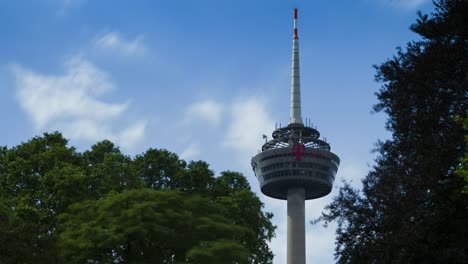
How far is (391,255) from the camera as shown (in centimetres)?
3141

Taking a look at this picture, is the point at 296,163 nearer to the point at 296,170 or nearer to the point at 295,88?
the point at 296,170

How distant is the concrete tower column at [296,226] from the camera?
14088cm

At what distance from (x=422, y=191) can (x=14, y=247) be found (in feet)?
58.4

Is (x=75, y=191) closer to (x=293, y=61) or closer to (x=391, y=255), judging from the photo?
(x=391, y=255)

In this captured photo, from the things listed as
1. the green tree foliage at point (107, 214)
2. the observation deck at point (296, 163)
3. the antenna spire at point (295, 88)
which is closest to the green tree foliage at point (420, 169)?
the green tree foliage at point (107, 214)

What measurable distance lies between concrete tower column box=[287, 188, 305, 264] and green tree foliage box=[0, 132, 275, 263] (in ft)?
281

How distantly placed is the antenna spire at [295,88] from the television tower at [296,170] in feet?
1.07

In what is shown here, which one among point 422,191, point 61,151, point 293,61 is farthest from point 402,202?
point 293,61

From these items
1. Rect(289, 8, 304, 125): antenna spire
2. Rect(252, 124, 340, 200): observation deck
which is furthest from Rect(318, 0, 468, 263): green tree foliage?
Rect(289, 8, 304, 125): antenna spire

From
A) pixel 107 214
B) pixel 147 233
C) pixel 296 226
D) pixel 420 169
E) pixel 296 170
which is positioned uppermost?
pixel 296 170

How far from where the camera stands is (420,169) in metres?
32.6

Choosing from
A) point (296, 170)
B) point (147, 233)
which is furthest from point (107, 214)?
point (296, 170)

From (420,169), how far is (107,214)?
13.6 metres

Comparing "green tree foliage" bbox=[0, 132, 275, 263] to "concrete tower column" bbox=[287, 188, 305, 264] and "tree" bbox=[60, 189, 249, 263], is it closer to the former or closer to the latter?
"tree" bbox=[60, 189, 249, 263]
